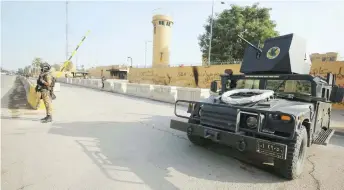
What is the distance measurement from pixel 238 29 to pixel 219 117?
24.3 meters

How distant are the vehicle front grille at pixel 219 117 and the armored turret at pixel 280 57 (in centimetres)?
210

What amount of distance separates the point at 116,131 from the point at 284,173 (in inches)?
169

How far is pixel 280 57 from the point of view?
4969mm

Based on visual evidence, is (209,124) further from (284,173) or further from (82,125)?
(82,125)

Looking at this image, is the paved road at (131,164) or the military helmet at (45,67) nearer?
the paved road at (131,164)

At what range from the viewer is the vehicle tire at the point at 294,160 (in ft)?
10.5

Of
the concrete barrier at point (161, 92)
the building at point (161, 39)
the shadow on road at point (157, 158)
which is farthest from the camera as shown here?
the building at point (161, 39)

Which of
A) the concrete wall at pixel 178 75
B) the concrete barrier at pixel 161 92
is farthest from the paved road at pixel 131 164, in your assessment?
the concrete wall at pixel 178 75

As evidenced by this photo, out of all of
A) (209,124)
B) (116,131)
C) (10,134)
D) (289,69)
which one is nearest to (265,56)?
(289,69)

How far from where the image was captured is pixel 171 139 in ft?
17.7

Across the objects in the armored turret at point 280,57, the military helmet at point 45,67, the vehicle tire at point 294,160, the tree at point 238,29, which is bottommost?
the vehicle tire at point 294,160

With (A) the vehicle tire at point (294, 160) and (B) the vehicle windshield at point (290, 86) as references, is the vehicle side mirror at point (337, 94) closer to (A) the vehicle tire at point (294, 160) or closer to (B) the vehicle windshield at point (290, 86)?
(B) the vehicle windshield at point (290, 86)

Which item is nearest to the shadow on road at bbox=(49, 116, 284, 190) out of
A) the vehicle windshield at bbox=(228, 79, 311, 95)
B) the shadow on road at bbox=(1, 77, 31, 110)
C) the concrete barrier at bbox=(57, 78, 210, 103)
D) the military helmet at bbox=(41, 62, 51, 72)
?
the vehicle windshield at bbox=(228, 79, 311, 95)

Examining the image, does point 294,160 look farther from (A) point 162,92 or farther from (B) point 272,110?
(A) point 162,92
